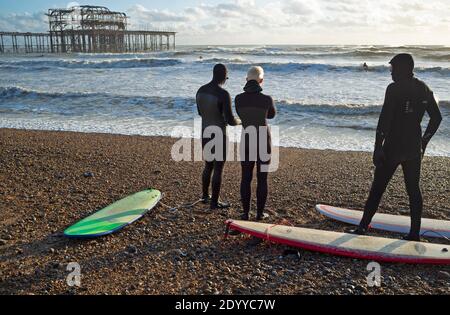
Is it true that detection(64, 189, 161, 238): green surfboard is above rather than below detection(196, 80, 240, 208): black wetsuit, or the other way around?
below

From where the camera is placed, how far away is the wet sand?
134 inches

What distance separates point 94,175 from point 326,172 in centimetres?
409

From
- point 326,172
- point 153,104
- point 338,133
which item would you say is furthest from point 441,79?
point 326,172

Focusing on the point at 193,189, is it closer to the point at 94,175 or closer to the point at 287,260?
the point at 94,175

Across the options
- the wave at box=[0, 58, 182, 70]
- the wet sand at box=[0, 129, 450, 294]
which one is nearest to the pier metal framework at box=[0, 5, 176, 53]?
the wave at box=[0, 58, 182, 70]

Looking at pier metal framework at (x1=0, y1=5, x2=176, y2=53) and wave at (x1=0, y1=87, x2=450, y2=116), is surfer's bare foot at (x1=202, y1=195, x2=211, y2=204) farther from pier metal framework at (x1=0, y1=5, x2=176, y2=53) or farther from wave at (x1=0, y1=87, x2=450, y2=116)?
pier metal framework at (x1=0, y1=5, x2=176, y2=53)

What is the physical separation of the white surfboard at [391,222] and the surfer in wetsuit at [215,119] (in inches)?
57.3

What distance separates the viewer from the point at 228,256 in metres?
3.88

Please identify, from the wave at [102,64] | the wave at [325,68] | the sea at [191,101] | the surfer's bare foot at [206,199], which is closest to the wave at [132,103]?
the sea at [191,101]

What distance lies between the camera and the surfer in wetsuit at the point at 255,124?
13.9ft

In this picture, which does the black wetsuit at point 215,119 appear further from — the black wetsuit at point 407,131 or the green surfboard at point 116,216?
the black wetsuit at point 407,131

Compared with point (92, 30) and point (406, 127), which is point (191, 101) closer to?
point (406, 127)

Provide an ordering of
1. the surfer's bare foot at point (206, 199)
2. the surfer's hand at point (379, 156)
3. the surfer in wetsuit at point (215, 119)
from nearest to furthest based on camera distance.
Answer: the surfer's hand at point (379, 156) → the surfer in wetsuit at point (215, 119) → the surfer's bare foot at point (206, 199)

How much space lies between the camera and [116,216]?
4664 mm
